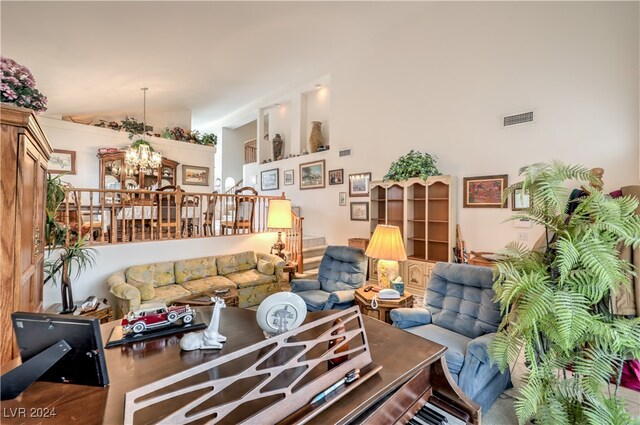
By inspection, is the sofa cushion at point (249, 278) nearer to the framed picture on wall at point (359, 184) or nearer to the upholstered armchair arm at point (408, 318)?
the upholstered armchair arm at point (408, 318)

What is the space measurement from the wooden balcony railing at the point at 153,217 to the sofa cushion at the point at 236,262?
495 mm

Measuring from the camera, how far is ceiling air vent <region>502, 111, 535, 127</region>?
3908 millimetres

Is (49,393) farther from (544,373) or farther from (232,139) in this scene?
(232,139)

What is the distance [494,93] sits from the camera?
14.0 feet

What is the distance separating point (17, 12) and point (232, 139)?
25.1 ft

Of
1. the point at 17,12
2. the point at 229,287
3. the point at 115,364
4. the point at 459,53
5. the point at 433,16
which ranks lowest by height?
the point at 229,287

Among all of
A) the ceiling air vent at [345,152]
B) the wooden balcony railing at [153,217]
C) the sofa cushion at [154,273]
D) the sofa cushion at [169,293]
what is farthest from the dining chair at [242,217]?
the ceiling air vent at [345,152]

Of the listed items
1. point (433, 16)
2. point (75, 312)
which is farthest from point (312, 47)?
point (75, 312)

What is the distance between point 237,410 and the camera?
0.88 metres

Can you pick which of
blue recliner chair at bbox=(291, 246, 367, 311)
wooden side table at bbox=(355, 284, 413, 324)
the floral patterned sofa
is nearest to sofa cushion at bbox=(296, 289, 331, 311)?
blue recliner chair at bbox=(291, 246, 367, 311)

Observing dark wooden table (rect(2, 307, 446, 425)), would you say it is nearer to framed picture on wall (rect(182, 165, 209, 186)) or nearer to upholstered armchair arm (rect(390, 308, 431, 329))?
upholstered armchair arm (rect(390, 308, 431, 329))

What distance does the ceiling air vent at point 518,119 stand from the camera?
12.8ft

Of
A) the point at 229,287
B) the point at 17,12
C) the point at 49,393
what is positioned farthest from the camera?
the point at 229,287

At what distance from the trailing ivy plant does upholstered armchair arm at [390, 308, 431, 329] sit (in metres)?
2.72
